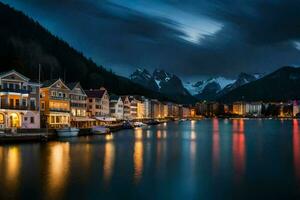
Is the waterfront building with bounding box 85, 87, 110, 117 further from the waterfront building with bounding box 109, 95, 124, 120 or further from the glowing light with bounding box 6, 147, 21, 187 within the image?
the glowing light with bounding box 6, 147, 21, 187

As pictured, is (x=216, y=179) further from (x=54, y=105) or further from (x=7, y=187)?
(x=54, y=105)

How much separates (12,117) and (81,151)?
25732 mm

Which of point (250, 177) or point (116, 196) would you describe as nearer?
point (116, 196)

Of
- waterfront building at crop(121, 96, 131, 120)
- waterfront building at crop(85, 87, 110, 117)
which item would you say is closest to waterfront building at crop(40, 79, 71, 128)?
waterfront building at crop(85, 87, 110, 117)

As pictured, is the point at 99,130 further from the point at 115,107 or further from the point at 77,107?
the point at 115,107

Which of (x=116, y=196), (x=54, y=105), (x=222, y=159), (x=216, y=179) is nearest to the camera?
(x=116, y=196)

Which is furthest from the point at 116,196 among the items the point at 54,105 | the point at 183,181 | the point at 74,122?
the point at 74,122

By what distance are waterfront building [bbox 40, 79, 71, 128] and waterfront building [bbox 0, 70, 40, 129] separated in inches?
376

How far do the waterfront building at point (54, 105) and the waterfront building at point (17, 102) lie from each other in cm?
954

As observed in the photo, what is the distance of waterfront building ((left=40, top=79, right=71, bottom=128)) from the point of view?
9631cm

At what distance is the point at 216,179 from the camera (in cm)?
3972

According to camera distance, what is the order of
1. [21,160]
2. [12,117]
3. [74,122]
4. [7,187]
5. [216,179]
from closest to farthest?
[7,187] < [216,179] < [21,160] < [12,117] < [74,122]

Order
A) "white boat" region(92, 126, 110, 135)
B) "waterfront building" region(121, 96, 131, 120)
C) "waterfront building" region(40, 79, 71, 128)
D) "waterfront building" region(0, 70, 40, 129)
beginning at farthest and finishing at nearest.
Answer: "waterfront building" region(121, 96, 131, 120) → "white boat" region(92, 126, 110, 135) → "waterfront building" region(40, 79, 71, 128) → "waterfront building" region(0, 70, 40, 129)

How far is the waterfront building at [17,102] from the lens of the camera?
77.4 m
